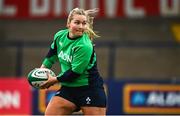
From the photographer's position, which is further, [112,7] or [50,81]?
[112,7]

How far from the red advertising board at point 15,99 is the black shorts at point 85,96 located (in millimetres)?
6681

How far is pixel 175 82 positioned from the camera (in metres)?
14.4

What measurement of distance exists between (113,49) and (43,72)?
8.77 meters

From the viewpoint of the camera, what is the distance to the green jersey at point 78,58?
24.5ft

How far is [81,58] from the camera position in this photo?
24.5 feet

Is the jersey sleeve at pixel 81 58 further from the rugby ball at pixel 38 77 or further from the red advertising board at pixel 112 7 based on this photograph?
the red advertising board at pixel 112 7

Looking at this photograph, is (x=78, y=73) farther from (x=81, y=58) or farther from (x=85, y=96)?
(x=85, y=96)

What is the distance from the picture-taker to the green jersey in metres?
7.47

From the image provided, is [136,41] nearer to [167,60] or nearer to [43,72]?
[167,60]

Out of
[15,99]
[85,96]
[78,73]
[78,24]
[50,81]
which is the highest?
[78,24]

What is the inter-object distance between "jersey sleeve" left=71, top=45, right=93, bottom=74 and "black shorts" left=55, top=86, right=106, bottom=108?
0.26m

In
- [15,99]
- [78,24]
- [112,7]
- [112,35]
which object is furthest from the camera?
[112,35]

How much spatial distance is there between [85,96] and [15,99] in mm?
6931

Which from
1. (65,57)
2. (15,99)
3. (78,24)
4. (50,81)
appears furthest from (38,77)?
(15,99)
